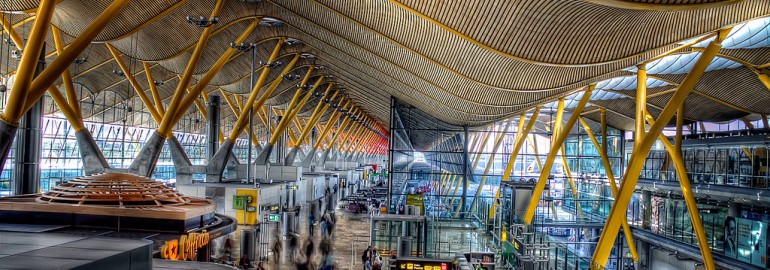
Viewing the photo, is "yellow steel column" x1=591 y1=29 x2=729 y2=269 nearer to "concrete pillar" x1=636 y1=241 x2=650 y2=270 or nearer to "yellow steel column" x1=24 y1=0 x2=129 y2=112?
"yellow steel column" x1=24 y1=0 x2=129 y2=112

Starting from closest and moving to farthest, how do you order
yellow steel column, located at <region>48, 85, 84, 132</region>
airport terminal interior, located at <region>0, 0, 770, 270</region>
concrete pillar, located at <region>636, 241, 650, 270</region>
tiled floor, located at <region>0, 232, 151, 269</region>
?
tiled floor, located at <region>0, 232, 151, 269</region>, airport terminal interior, located at <region>0, 0, 770, 270</region>, yellow steel column, located at <region>48, 85, 84, 132</region>, concrete pillar, located at <region>636, 241, 650, 270</region>

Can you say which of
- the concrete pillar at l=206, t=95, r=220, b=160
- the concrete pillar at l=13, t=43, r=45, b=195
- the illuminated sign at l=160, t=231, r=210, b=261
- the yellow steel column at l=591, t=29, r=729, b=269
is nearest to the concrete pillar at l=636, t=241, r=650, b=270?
the yellow steel column at l=591, t=29, r=729, b=269

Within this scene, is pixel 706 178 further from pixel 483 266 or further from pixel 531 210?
pixel 483 266

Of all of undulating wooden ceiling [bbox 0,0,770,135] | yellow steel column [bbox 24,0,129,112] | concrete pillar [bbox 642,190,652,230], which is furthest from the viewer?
concrete pillar [bbox 642,190,652,230]

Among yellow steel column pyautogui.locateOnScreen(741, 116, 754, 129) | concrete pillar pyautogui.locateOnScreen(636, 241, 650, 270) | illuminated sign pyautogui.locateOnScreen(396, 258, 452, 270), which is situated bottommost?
concrete pillar pyautogui.locateOnScreen(636, 241, 650, 270)

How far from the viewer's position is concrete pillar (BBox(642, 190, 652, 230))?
128 feet

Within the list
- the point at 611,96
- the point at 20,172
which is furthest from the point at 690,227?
the point at 20,172

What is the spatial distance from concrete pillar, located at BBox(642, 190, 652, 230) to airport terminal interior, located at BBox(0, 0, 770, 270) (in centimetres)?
13

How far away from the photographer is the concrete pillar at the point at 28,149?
1980 centimetres

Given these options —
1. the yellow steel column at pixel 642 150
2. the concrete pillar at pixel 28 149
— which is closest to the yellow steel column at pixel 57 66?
the concrete pillar at pixel 28 149

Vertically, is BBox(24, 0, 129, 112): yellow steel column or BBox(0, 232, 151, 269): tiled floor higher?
BBox(24, 0, 129, 112): yellow steel column

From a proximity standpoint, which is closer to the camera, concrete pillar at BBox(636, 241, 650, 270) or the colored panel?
the colored panel

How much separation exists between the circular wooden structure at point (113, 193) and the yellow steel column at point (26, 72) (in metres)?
3.04

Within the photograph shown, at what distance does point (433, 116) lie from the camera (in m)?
40.5
